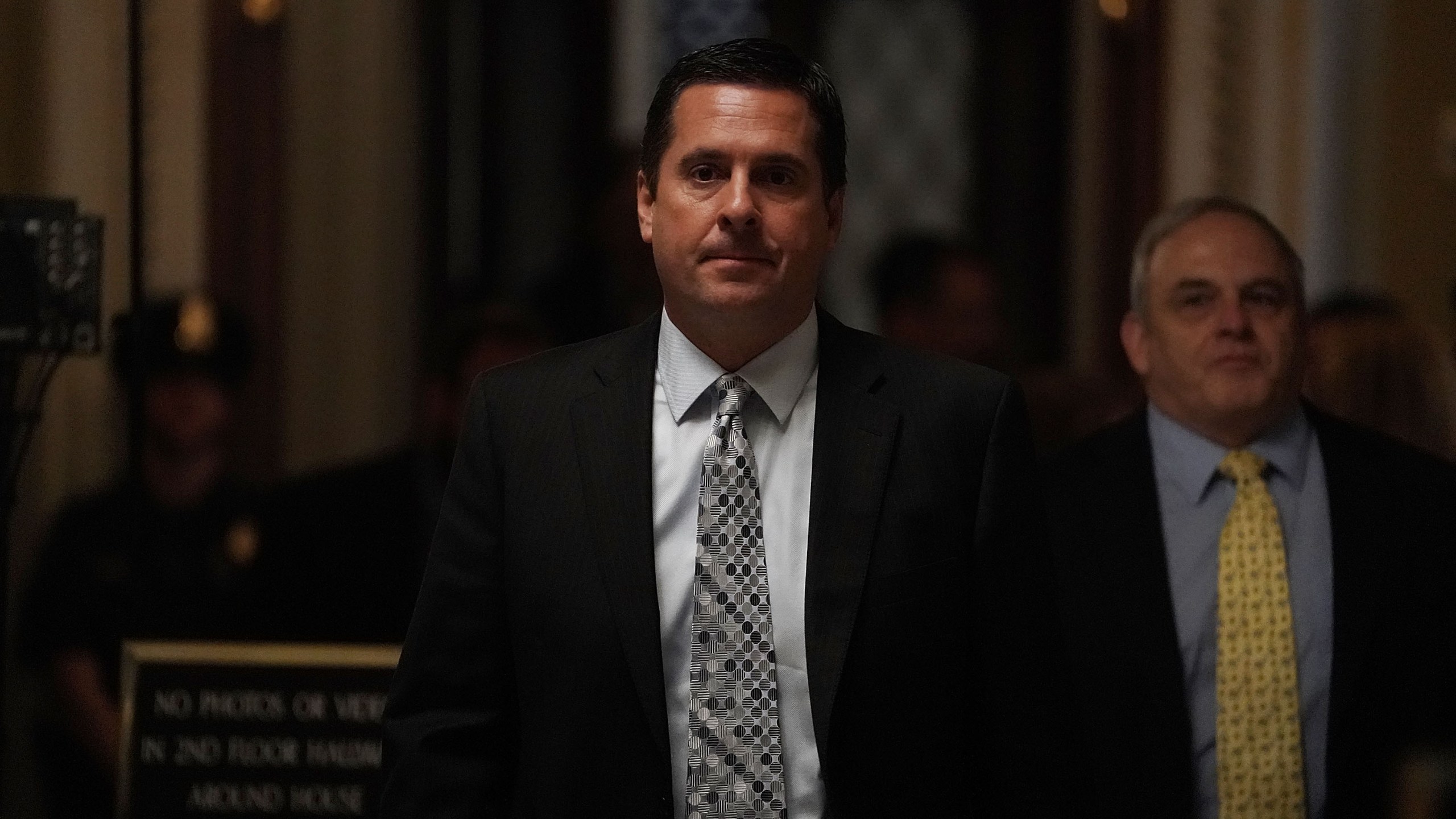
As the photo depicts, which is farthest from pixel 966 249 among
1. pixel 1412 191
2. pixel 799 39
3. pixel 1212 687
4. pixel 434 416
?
pixel 799 39

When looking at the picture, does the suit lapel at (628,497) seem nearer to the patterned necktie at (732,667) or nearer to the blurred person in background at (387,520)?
the patterned necktie at (732,667)

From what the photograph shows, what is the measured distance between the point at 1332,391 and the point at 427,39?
13.4 feet

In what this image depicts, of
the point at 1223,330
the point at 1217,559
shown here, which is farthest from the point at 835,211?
the point at 1217,559

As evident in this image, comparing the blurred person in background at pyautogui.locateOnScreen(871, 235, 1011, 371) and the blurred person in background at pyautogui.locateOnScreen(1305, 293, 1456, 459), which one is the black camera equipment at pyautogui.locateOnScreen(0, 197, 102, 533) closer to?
the blurred person in background at pyautogui.locateOnScreen(871, 235, 1011, 371)

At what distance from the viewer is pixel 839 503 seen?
2512 mm

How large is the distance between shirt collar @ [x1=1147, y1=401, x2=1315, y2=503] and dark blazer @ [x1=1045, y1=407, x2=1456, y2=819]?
0.03 metres

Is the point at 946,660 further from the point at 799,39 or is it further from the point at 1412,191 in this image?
the point at 799,39

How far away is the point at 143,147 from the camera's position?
16.2 feet

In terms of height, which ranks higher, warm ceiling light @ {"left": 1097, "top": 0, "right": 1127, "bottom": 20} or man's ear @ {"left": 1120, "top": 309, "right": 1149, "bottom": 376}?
warm ceiling light @ {"left": 1097, "top": 0, "right": 1127, "bottom": 20}

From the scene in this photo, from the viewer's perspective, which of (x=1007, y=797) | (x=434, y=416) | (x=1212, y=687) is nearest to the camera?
(x=1007, y=797)

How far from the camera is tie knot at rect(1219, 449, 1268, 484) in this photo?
337 centimetres

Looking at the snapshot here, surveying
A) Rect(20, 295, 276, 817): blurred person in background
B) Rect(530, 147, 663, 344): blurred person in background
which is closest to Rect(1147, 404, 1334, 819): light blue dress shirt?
Rect(530, 147, 663, 344): blurred person in background

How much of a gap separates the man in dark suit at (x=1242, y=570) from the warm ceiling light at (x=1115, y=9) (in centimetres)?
245

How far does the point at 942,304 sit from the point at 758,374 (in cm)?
227
